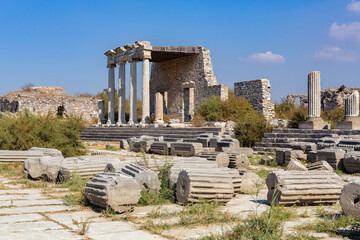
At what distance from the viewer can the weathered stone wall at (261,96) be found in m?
26.3

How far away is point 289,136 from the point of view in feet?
51.9

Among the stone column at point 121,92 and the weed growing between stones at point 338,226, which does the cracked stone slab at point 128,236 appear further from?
the stone column at point 121,92

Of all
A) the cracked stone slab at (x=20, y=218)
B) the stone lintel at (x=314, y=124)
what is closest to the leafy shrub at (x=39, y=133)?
the cracked stone slab at (x=20, y=218)

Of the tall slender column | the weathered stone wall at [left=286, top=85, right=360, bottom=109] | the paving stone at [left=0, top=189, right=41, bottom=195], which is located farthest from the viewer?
the weathered stone wall at [left=286, top=85, right=360, bottom=109]

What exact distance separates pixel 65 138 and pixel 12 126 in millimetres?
1649

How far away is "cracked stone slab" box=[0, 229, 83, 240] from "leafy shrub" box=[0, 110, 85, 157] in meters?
8.79

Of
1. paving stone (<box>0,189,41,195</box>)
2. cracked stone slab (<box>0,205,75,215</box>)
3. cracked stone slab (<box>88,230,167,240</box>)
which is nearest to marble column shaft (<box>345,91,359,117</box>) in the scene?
paving stone (<box>0,189,41,195</box>)

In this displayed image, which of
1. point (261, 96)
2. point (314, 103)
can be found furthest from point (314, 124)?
point (261, 96)

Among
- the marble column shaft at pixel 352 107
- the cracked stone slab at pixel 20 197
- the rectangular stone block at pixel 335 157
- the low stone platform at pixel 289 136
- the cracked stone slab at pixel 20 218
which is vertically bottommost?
the cracked stone slab at pixel 20 197

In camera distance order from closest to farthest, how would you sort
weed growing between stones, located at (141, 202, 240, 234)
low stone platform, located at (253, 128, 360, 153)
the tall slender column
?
weed growing between stones, located at (141, 202, 240, 234) → low stone platform, located at (253, 128, 360, 153) → the tall slender column

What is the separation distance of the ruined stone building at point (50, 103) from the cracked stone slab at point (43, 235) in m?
31.3

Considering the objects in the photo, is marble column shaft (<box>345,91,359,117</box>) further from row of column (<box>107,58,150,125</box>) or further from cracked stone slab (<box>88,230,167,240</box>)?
cracked stone slab (<box>88,230,167,240</box>)

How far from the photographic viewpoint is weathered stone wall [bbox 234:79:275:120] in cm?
2628

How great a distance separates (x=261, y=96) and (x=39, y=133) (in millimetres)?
16473
